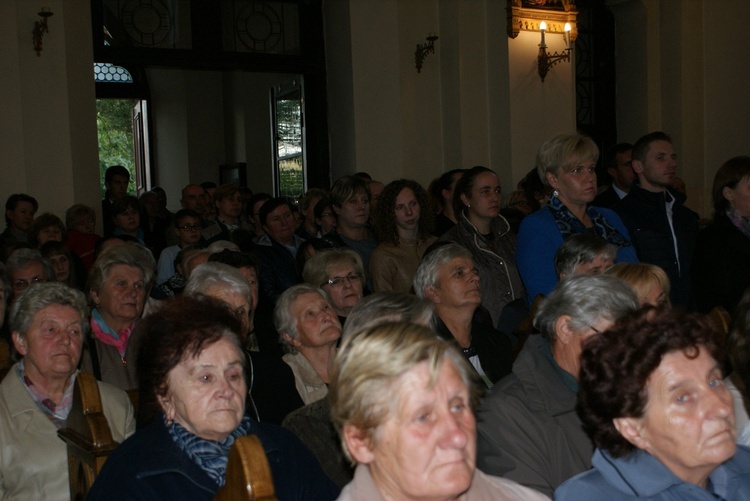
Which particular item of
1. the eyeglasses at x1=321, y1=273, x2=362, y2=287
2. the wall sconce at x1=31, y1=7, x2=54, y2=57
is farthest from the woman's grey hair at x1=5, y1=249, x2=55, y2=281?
the wall sconce at x1=31, y1=7, x2=54, y2=57

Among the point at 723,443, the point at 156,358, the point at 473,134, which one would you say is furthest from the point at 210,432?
the point at 473,134

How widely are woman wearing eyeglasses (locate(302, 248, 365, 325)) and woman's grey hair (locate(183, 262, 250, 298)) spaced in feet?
1.69

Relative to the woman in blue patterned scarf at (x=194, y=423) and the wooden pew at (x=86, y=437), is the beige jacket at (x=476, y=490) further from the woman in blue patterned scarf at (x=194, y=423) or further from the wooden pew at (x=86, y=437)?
the wooden pew at (x=86, y=437)

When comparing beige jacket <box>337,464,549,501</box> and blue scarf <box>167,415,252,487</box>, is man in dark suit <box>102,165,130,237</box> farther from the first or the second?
beige jacket <box>337,464,549,501</box>

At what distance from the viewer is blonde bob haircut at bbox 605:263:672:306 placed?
123 inches

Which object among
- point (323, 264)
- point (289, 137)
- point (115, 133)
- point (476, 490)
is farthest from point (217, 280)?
point (115, 133)

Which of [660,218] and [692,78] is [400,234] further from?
[692,78]

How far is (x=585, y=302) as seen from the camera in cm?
261

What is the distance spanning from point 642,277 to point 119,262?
7.70 feet

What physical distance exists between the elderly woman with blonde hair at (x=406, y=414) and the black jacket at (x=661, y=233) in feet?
10.0

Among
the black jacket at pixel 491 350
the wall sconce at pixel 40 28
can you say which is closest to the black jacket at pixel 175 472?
the black jacket at pixel 491 350

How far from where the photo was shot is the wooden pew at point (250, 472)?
1583mm

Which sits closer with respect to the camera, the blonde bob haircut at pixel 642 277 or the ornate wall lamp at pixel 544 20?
the blonde bob haircut at pixel 642 277

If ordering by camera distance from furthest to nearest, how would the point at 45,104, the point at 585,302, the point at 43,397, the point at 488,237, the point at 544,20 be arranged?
the point at 544,20
the point at 45,104
the point at 488,237
the point at 43,397
the point at 585,302
